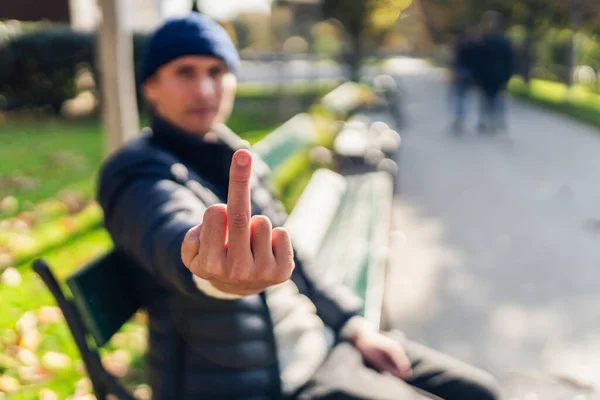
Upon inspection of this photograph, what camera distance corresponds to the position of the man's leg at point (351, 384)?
1.90 meters

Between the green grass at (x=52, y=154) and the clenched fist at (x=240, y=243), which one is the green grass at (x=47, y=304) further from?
the clenched fist at (x=240, y=243)

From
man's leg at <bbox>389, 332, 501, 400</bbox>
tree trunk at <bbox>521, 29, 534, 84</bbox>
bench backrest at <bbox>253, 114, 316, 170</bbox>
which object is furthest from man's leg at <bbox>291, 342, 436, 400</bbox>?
tree trunk at <bbox>521, 29, 534, 84</bbox>

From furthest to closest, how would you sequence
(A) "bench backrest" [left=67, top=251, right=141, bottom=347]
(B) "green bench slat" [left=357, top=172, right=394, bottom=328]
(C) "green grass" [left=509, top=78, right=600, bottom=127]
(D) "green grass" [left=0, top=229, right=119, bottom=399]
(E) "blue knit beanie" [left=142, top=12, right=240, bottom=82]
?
(C) "green grass" [left=509, top=78, right=600, bottom=127] < (D) "green grass" [left=0, top=229, right=119, bottom=399] < (B) "green bench slat" [left=357, top=172, right=394, bottom=328] < (E) "blue knit beanie" [left=142, top=12, right=240, bottom=82] < (A) "bench backrest" [left=67, top=251, right=141, bottom=347]

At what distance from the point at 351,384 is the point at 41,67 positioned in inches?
580

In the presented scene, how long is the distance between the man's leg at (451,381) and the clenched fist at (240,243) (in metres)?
1.09

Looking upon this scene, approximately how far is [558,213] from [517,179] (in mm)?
1861

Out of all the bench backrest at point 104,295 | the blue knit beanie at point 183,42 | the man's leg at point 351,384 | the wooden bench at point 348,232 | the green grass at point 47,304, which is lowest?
the green grass at point 47,304

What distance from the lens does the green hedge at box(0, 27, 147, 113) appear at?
14789 mm

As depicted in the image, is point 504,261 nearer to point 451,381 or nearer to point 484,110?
point 451,381

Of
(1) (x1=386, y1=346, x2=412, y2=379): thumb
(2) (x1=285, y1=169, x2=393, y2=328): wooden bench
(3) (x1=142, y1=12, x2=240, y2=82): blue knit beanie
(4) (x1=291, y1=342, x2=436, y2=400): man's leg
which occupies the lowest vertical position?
(2) (x1=285, y1=169, x2=393, y2=328): wooden bench

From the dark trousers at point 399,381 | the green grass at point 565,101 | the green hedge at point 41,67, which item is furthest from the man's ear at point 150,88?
the green grass at point 565,101

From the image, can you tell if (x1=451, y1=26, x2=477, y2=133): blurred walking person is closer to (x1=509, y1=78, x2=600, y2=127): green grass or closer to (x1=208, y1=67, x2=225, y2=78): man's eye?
(x1=509, y1=78, x2=600, y2=127): green grass

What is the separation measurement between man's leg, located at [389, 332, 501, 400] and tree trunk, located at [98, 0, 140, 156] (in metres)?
3.42

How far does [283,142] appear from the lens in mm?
5098
